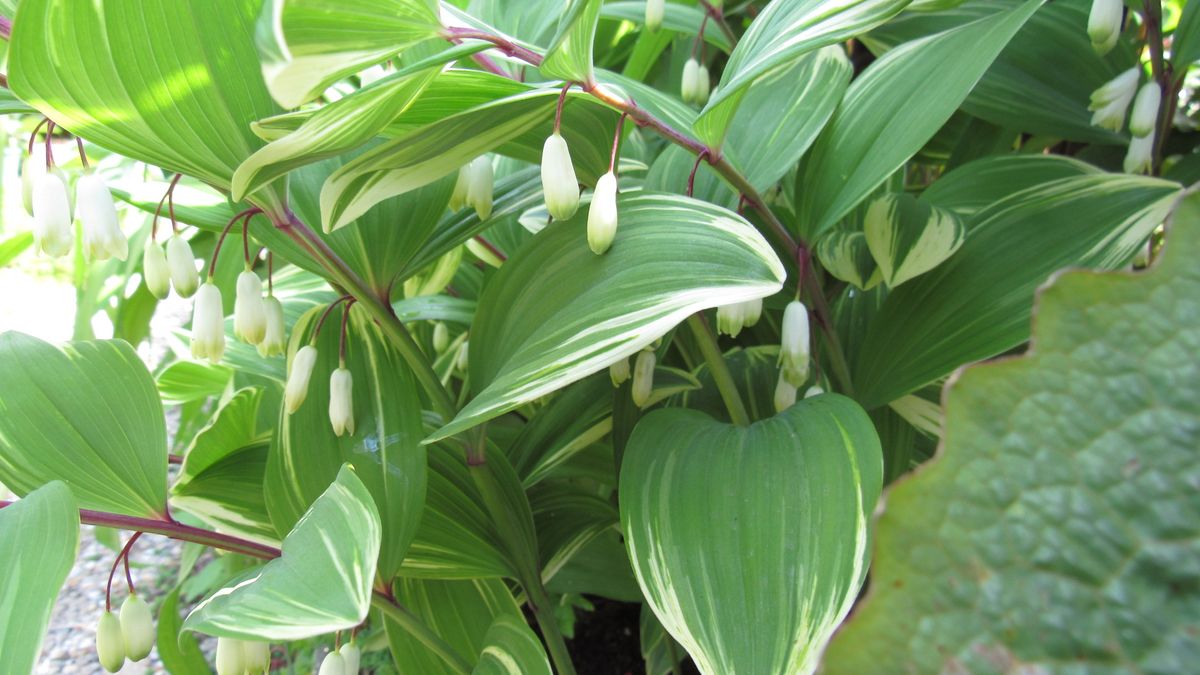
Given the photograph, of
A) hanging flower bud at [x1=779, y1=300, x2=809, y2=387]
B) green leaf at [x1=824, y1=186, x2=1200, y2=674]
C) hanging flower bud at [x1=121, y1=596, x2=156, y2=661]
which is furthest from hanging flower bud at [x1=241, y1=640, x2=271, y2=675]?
green leaf at [x1=824, y1=186, x2=1200, y2=674]

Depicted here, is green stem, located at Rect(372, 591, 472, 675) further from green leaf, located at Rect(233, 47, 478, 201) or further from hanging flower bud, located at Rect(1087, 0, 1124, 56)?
hanging flower bud, located at Rect(1087, 0, 1124, 56)

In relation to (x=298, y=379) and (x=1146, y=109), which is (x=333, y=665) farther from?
A: (x=1146, y=109)

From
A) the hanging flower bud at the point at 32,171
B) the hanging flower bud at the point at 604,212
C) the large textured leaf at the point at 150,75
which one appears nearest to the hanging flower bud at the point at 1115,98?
the hanging flower bud at the point at 604,212

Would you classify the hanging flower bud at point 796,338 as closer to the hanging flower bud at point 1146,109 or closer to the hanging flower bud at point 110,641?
the hanging flower bud at point 1146,109

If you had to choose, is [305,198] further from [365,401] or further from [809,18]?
[809,18]

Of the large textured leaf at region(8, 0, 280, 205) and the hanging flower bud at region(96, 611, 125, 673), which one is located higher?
the large textured leaf at region(8, 0, 280, 205)

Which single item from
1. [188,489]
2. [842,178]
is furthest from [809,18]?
[188,489]

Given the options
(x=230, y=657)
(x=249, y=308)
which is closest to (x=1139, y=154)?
(x=249, y=308)
